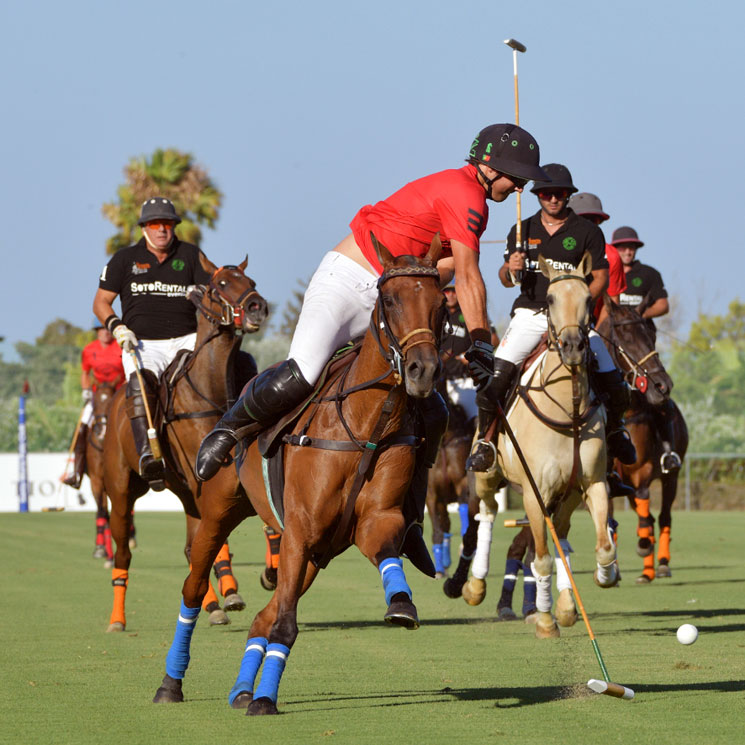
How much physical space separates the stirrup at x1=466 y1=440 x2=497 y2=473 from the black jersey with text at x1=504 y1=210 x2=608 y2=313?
4.39 feet

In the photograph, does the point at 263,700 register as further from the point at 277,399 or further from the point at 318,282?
the point at 318,282

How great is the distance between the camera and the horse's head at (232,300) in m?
11.5

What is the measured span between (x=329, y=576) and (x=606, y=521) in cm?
713

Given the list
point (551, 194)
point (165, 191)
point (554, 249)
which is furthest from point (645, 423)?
point (165, 191)

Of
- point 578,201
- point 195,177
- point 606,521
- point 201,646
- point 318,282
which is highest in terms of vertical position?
point 195,177

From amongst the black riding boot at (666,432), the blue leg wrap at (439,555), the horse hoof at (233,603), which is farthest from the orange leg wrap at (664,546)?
the horse hoof at (233,603)

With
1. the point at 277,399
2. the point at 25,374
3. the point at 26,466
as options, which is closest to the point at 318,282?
the point at 277,399

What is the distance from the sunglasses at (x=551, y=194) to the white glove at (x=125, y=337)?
12.3 ft

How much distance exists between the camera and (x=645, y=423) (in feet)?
56.0

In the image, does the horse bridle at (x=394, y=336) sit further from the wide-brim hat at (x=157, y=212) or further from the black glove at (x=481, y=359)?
the wide-brim hat at (x=157, y=212)

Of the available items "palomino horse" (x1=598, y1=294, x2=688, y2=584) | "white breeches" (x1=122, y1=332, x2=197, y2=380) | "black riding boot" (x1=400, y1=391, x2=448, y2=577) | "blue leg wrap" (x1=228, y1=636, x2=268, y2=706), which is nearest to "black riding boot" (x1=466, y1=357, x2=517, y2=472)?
"white breeches" (x1=122, y1=332, x2=197, y2=380)

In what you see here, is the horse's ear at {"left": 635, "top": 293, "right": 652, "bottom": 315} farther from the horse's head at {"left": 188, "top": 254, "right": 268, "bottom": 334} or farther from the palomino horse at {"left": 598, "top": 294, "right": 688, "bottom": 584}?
the horse's head at {"left": 188, "top": 254, "right": 268, "bottom": 334}

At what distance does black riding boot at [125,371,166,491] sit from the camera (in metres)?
11.9

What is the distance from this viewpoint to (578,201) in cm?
1535
